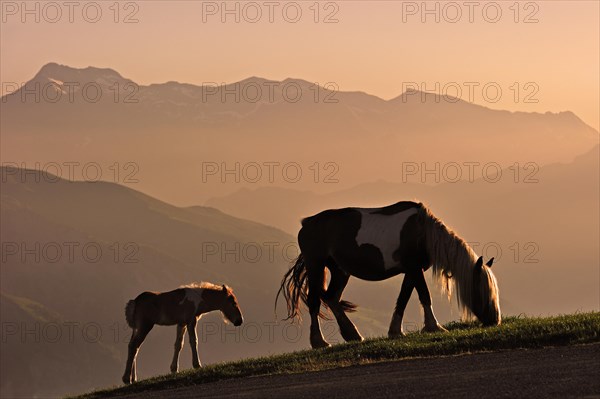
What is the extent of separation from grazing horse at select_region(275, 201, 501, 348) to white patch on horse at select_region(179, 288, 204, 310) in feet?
9.11

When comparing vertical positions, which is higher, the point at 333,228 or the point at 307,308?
the point at 333,228

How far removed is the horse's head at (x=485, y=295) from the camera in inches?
937

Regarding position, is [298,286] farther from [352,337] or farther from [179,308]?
[179,308]

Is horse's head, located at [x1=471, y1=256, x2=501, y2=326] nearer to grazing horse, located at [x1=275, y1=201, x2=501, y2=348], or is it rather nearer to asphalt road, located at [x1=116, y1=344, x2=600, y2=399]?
grazing horse, located at [x1=275, y1=201, x2=501, y2=348]

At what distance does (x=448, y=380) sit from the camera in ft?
57.6

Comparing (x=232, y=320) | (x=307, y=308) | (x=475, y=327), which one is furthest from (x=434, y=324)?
(x=232, y=320)

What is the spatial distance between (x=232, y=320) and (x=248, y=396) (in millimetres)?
11753

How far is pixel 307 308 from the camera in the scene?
28344mm

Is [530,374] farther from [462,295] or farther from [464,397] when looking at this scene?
[462,295]

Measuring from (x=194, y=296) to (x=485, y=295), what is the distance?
30.7 ft

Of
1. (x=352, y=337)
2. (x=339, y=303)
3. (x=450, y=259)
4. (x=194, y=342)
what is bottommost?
(x=194, y=342)

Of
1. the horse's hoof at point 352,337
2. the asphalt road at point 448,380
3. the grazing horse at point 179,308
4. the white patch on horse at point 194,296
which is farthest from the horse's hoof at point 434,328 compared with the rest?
the white patch on horse at point 194,296

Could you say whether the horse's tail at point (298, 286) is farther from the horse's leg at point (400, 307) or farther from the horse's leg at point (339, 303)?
the horse's leg at point (400, 307)

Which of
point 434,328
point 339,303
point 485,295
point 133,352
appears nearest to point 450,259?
point 485,295
